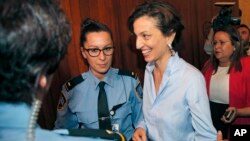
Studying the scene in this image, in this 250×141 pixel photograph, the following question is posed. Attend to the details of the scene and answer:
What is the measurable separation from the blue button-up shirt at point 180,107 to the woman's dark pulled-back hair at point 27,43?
33.0 inches

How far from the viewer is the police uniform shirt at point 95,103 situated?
5.37 ft

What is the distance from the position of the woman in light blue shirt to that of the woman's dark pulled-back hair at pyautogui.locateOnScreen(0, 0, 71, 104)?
85 cm

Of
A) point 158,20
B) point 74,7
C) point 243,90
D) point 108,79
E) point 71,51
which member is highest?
point 74,7

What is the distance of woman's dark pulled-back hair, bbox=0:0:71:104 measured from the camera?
18.3 inches

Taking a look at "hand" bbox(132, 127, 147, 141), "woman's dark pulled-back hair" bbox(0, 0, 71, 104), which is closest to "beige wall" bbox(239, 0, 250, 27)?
"hand" bbox(132, 127, 147, 141)

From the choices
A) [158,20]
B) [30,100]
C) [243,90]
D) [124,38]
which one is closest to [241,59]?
[243,90]

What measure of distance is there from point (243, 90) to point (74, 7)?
1318mm

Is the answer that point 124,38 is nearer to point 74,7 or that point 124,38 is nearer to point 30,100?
point 74,7

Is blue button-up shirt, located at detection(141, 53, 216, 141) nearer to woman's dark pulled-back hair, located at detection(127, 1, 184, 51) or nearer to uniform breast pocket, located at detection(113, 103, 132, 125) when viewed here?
woman's dark pulled-back hair, located at detection(127, 1, 184, 51)

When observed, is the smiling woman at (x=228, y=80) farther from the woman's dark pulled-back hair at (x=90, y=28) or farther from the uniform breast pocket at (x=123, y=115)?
the woman's dark pulled-back hair at (x=90, y=28)

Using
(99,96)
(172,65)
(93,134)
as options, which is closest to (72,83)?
(99,96)

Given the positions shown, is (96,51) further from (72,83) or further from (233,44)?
(233,44)

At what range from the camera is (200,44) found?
2732mm

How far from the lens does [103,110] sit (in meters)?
1.63
